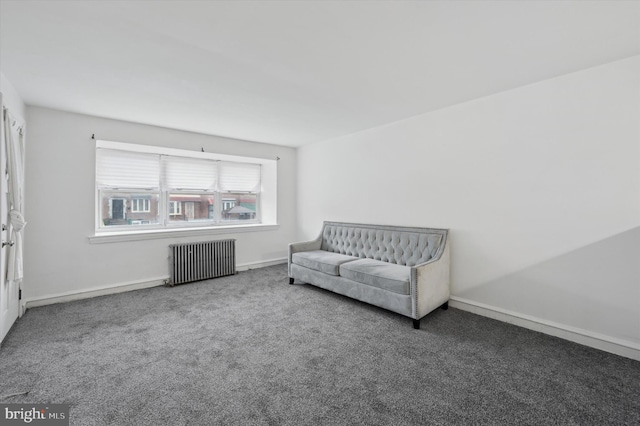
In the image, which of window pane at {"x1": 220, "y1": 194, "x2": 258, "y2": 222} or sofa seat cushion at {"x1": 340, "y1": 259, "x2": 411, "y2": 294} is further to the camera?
window pane at {"x1": 220, "y1": 194, "x2": 258, "y2": 222}

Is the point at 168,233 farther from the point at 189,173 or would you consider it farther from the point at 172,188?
the point at 189,173

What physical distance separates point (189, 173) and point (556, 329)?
17.9ft

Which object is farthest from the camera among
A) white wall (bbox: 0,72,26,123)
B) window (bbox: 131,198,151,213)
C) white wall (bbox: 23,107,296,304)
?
window (bbox: 131,198,151,213)

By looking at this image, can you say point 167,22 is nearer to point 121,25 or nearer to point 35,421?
point 121,25

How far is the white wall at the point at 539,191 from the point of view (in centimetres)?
242

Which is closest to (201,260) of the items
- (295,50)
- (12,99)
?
(12,99)

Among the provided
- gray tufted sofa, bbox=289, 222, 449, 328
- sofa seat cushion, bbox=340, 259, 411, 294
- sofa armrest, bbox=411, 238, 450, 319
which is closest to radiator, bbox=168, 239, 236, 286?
gray tufted sofa, bbox=289, 222, 449, 328

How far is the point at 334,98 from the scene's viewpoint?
325cm

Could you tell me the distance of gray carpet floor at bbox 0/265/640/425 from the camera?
1.73 meters

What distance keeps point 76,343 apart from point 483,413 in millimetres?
3316

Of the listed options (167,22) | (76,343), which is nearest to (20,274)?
(76,343)

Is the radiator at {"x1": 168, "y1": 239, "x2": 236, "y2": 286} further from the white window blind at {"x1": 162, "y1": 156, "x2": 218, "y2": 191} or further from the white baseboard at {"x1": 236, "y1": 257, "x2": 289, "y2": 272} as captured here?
the white window blind at {"x1": 162, "y1": 156, "x2": 218, "y2": 191}

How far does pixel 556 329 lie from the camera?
2.74 metres

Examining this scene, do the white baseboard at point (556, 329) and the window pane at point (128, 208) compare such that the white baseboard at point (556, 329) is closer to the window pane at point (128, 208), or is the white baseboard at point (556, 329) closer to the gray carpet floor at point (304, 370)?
the gray carpet floor at point (304, 370)
